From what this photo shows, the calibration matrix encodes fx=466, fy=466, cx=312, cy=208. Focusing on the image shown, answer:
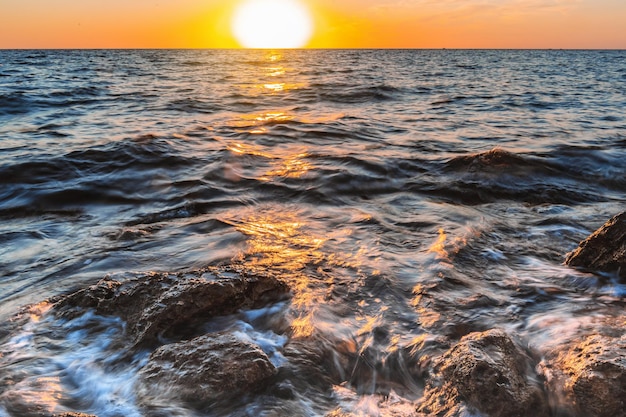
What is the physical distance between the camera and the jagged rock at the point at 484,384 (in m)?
2.45

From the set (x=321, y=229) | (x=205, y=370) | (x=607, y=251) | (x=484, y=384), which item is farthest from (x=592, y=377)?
(x=321, y=229)

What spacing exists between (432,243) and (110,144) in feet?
24.8

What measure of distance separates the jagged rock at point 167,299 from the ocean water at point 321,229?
140 millimetres

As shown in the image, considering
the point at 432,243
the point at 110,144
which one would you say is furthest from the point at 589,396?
the point at 110,144

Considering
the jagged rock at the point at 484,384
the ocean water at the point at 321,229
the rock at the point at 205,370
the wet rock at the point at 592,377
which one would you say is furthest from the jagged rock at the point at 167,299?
the wet rock at the point at 592,377

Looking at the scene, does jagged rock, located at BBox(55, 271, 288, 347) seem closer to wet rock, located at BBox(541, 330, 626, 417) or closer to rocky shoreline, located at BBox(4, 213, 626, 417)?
rocky shoreline, located at BBox(4, 213, 626, 417)

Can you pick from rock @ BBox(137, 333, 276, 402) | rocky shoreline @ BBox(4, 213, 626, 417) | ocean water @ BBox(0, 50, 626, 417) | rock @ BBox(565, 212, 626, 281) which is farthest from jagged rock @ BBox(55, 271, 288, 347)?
rock @ BBox(565, 212, 626, 281)

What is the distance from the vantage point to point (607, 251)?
408 centimetres

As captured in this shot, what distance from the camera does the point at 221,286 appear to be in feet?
11.5

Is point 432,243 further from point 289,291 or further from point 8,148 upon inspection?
point 8,148

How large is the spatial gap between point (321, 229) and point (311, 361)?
2558 mm

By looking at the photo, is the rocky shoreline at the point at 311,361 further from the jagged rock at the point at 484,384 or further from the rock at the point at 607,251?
the rock at the point at 607,251

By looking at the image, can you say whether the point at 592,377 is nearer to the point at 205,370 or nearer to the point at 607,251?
the point at 607,251

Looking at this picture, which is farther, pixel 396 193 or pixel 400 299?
pixel 396 193
